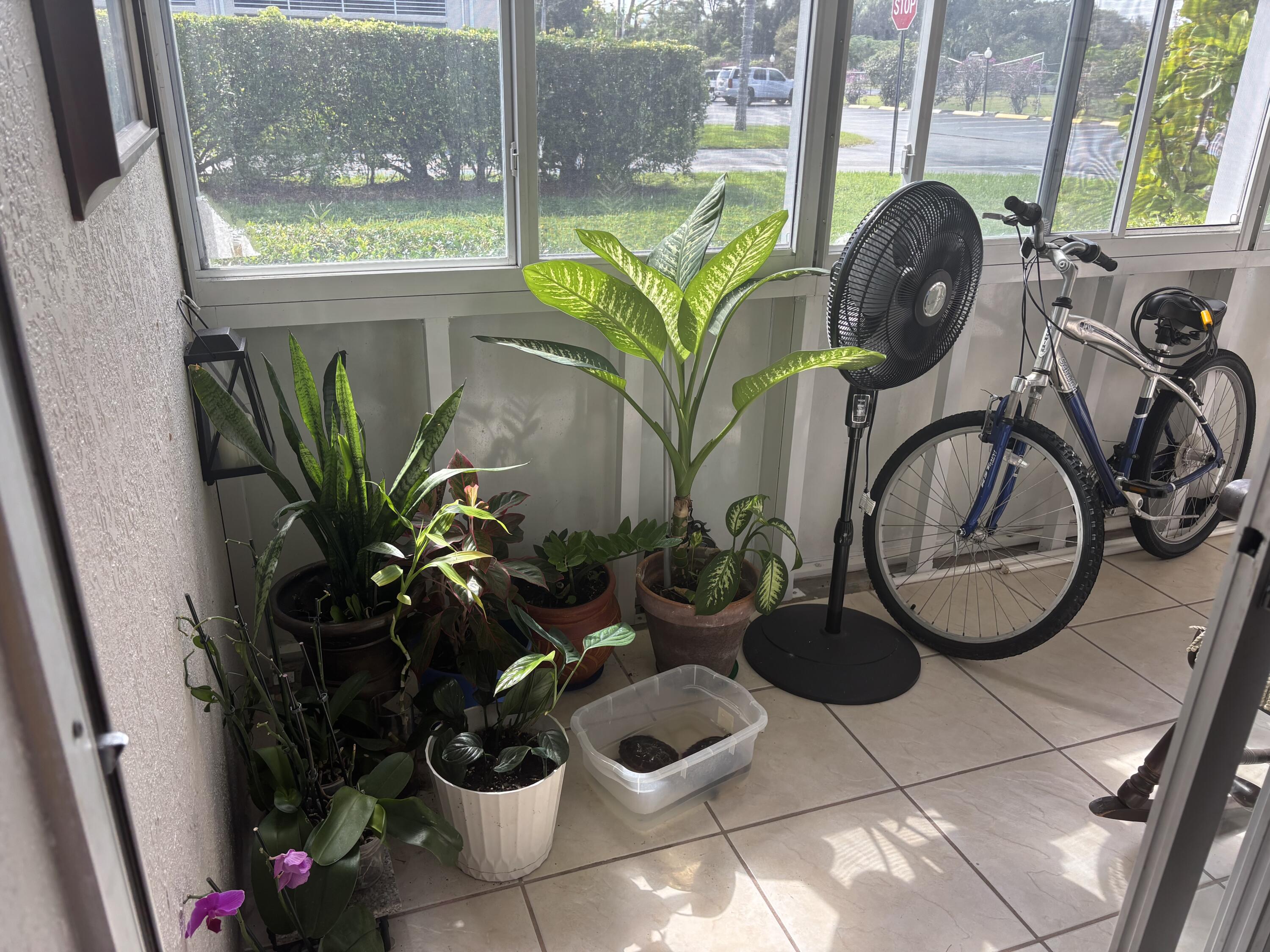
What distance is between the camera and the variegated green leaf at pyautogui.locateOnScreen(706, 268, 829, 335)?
196cm

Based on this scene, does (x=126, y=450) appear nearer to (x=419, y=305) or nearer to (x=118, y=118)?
(x=118, y=118)

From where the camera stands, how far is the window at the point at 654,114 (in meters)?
2.02

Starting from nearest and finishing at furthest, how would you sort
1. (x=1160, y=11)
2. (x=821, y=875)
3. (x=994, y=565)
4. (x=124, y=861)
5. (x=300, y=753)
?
(x=124, y=861) < (x=300, y=753) < (x=821, y=875) < (x=1160, y=11) < (x=994, y=565)

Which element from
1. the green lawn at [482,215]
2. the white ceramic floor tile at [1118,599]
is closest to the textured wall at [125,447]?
the green lawn at [482,215]

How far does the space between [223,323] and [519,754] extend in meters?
1.08

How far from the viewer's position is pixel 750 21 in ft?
6.98

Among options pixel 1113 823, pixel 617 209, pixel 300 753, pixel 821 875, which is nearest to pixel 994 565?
pixel 1113 823

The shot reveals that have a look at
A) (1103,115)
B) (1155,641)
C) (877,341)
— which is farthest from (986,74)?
(1155,641)

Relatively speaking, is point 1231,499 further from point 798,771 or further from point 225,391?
point 225,391

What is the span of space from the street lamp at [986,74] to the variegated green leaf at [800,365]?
0.93 meters

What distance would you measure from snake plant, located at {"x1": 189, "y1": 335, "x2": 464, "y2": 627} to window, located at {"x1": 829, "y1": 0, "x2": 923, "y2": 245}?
47.3 inches

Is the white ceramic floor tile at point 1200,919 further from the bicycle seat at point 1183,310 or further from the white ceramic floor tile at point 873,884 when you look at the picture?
the bicycle seat at point 1183,310

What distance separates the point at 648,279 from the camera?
190 centimetres

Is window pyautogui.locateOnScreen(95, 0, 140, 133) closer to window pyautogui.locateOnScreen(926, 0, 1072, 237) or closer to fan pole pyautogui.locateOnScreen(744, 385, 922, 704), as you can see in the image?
fan pole pyautogui.locateOnScreen(744, 385, 922, 704)
